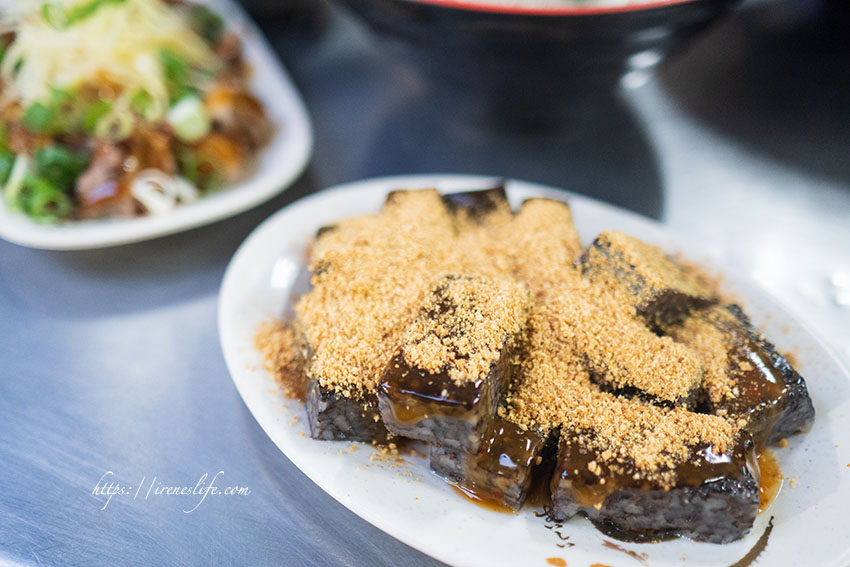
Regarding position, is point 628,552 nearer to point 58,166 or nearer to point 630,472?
point 630,472

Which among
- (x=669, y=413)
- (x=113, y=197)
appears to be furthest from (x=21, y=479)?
(x=669, y=413)

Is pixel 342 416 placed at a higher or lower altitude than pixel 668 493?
lower

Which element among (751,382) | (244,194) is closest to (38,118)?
(244,194)

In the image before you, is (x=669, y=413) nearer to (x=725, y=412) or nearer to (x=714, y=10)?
(x=725, y=412)

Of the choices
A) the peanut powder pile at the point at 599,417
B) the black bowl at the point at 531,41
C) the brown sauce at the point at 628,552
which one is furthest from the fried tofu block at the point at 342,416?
the black bowl at the point at 531,41

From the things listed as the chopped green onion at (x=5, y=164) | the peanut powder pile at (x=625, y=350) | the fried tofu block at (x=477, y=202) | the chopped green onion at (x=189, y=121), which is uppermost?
the peanut powder pile at (x=625, y=350)

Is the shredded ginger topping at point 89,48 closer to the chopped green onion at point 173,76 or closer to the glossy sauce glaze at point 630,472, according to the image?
the chopped green onion at point 173,76
